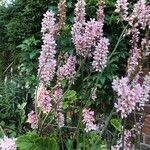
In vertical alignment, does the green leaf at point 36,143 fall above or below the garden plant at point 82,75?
below

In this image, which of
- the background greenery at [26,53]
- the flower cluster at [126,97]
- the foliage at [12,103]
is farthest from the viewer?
the foliage at [12,103]

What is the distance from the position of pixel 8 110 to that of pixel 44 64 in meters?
2.13

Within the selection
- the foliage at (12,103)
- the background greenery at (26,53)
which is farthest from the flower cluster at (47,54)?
the foliage at (12,103)

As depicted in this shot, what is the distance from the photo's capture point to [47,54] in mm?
2098

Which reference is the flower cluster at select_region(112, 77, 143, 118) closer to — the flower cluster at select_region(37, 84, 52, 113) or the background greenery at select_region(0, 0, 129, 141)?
the flower cluster at select_region(37, 84, 52, 113)

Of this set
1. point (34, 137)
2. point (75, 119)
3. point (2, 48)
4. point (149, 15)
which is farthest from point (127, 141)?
point (2, 48)

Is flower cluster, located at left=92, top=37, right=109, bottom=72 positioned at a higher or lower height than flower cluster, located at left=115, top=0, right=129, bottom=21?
lower

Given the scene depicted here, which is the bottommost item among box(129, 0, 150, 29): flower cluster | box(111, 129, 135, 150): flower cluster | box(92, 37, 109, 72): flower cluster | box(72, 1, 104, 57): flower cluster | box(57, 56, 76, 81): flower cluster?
box(111, 129, 135, 150): flower cluster

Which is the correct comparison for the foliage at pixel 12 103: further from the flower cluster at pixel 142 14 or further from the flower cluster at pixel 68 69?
the flower cluster at pixel 142 14

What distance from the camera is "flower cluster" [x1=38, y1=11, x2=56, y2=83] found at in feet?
6.86

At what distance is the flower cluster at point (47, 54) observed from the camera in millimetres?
2092

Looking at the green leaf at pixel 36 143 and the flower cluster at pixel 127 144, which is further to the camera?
the flower cluster at pixel 127 144

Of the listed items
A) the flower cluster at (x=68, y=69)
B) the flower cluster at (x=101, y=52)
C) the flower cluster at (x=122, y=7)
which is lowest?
the flower cluster at (x=68, y=69)

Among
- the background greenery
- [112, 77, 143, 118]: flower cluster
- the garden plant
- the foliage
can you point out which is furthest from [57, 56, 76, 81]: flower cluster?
the foliage
